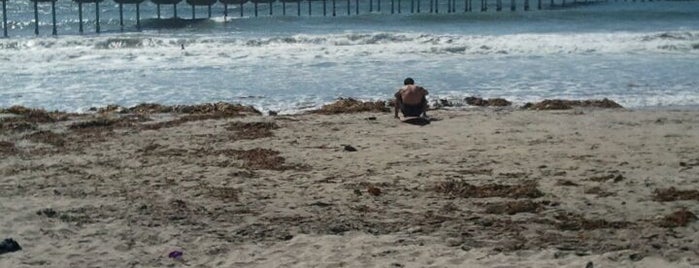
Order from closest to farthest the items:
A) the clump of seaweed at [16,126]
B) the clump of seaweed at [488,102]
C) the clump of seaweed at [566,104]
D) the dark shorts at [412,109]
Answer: the clump of seaweed at [16,126], the dark shorts at [412,109], the clump of seaweed at [566,104], the clump of seaweed at [488,102]

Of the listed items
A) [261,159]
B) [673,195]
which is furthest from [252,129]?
[673,195]

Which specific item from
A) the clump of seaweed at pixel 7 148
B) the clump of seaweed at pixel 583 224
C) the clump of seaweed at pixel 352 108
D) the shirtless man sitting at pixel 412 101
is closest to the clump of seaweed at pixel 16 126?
the clump of seaweed at pixel 7 148

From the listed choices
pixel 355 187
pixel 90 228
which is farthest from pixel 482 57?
pixel 90 228

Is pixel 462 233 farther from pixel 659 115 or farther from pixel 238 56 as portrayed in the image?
pixel 238 56

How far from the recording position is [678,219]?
6090 millimetres

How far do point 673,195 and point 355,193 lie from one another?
266cm

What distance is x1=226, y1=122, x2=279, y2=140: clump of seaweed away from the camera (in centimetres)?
1049

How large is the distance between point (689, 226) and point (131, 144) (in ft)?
21.4

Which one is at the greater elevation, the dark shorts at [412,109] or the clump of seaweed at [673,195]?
the dark shorts at [412,109]

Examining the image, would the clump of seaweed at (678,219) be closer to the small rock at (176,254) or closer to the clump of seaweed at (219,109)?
the small rock at (176,254)

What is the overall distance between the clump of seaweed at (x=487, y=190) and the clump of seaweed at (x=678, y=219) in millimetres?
1162

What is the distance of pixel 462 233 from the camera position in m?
6.00

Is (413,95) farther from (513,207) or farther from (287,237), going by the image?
(287,237)

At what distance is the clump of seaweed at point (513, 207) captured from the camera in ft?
21.5
